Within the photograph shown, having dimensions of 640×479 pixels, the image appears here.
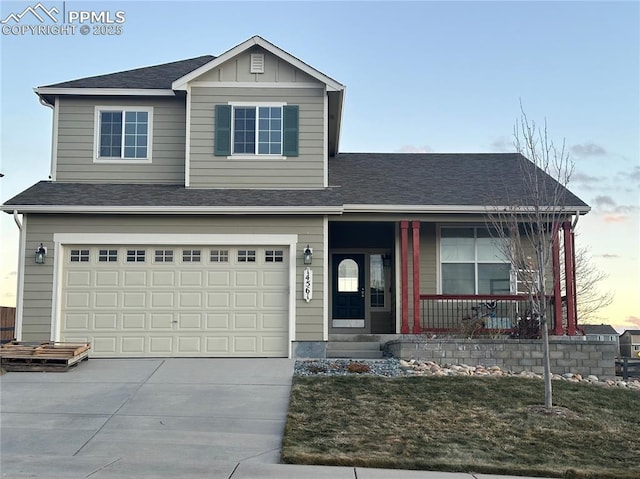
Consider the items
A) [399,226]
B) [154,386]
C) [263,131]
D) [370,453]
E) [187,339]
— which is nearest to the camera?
[370,453]

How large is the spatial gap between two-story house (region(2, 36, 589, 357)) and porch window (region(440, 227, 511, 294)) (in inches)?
1.3

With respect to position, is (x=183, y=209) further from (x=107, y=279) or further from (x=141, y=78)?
(x=141, y=78)

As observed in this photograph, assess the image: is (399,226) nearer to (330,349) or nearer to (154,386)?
(330,349)

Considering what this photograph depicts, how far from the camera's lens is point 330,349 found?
15.0m

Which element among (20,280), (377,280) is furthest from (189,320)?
(377,280)

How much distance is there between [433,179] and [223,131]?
18.1 feet

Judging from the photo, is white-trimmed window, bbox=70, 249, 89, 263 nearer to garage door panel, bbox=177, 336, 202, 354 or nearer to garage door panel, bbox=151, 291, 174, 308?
garage door panel, bbox=151, 291, 174, 308

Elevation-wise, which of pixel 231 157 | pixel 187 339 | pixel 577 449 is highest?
pixel 231 157

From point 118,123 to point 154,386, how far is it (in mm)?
6853

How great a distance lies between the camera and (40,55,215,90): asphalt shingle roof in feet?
52.9

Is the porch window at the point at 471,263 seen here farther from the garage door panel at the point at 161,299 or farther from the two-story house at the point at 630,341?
the two-story house at the point at 630,341

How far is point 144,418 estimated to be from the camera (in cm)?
1024

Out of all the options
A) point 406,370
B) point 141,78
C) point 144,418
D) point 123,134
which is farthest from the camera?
point 141,78

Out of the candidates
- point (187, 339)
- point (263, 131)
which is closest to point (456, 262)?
point (263, 131)
